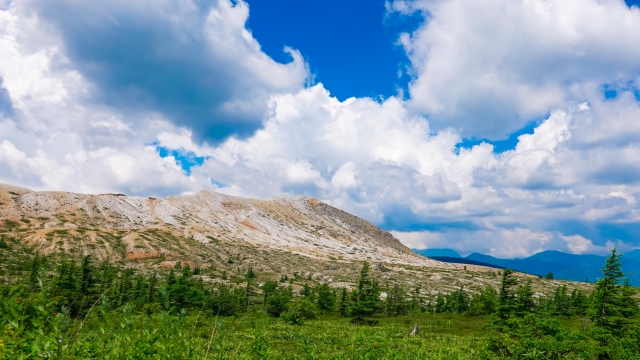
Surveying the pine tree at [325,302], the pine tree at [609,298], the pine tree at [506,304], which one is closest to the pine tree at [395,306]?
the pine tree at [325,302]

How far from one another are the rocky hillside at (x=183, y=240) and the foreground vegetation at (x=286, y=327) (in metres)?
34.0

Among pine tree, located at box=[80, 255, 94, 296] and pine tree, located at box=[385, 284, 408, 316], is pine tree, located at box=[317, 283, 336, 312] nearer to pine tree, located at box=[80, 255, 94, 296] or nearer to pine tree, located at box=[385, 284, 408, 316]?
pine tree, located at box=[385, 284, 408, 316]

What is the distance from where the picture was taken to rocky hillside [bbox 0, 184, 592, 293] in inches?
4035

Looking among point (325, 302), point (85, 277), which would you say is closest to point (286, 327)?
point (325, 302)

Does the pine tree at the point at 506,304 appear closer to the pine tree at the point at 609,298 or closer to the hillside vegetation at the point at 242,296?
the hillside vegetation at the point at 242,296

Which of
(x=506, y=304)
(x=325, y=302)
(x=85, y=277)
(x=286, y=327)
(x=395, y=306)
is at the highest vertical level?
(x=506, y=304)

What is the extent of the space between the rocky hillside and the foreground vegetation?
34.0m

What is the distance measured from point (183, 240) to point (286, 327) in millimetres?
104205

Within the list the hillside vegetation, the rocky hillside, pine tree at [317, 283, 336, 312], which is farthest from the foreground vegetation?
the rocky hillside

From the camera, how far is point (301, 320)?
134 ft

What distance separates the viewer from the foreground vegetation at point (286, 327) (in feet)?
17.2

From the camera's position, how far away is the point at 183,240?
127875mm

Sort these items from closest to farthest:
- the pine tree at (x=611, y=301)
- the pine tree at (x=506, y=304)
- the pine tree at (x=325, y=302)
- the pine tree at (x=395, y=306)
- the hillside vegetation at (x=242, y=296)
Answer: the hillside vegetation at (x=242, y=296), the pine tree at (x=611, y=301), the pine tree at (x=506, y=304), the pine tree at (x=325, y=302), the pine tree at (x=395, y=306)

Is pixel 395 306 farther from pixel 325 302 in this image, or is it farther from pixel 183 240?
pixel 183 240
